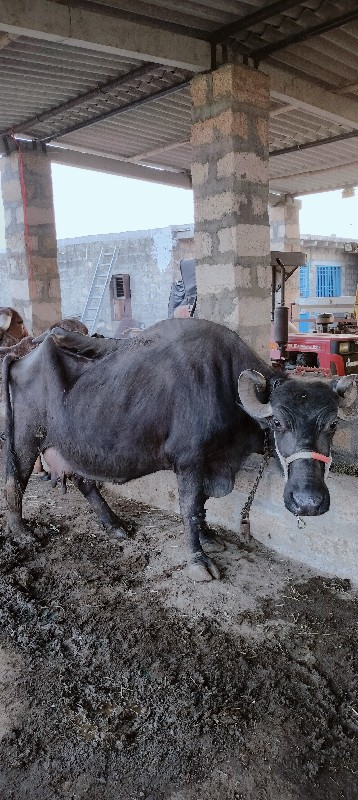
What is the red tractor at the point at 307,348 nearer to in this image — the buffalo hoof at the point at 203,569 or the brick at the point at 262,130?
the brick at the point at 262,130

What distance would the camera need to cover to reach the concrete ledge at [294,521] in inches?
131

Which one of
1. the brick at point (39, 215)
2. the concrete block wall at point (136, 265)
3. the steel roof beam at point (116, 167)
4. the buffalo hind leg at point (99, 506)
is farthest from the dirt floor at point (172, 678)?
the concrete block wall at point (136, 265)

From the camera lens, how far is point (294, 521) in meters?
3.64

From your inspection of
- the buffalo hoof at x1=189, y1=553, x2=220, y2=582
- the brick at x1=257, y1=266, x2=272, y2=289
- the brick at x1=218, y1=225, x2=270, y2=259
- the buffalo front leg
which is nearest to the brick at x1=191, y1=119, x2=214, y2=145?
the brick at x1=218, y1=225, x2=270, y2=259

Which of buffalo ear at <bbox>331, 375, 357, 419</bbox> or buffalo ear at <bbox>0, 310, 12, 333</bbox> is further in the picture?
buffalo ear at <bbox>0, 310, 12, 333</bbox>

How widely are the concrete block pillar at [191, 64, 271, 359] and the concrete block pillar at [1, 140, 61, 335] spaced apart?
2.91 meters

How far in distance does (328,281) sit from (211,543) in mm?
17515

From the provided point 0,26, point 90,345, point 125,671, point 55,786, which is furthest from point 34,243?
point 55,786

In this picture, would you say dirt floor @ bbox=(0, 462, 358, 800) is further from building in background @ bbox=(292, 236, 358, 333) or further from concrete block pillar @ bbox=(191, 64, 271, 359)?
building in background @ bbox=(292, 236, 358, 333)

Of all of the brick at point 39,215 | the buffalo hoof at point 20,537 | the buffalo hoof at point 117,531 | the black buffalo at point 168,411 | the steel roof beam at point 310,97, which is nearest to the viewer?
the black buffalo at point 168,411

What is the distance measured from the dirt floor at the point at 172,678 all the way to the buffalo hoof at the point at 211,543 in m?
0.08

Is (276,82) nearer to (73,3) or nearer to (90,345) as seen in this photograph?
(73,3)

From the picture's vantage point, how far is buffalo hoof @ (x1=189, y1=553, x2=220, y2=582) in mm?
3400

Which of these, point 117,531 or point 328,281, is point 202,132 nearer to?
point 117,531
